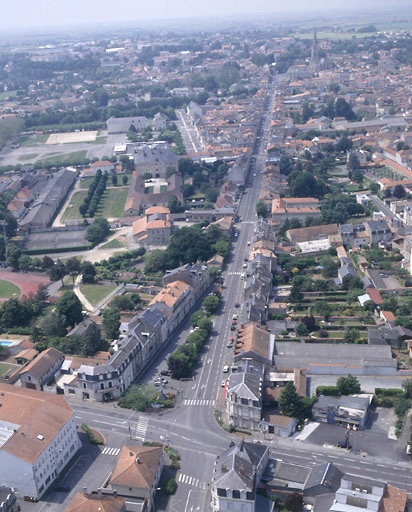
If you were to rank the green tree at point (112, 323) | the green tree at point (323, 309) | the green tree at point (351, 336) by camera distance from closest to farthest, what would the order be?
1. the green tree at point (351, 336)
2. the green tree at point (112, 323)
3. the green tree at point (323, 309)

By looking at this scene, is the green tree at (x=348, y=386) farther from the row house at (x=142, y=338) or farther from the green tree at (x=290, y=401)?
the row house at (x=142, y=338)

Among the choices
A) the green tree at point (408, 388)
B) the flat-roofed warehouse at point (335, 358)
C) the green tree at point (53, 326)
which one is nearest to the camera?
the green tree at point (408, 388)

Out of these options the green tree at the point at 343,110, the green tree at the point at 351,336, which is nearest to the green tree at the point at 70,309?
the green tree at the point at 351,336

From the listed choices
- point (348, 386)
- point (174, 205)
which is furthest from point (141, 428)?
point (174, 205)

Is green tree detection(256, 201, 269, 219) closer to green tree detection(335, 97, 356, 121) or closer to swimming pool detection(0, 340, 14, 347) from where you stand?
swimming pool detection(0, 340, 14, 347)

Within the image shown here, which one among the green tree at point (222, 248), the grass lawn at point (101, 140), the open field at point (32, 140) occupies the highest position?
the green tree at point (222, 248)

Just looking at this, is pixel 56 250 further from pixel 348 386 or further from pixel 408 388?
pixel 408 388
